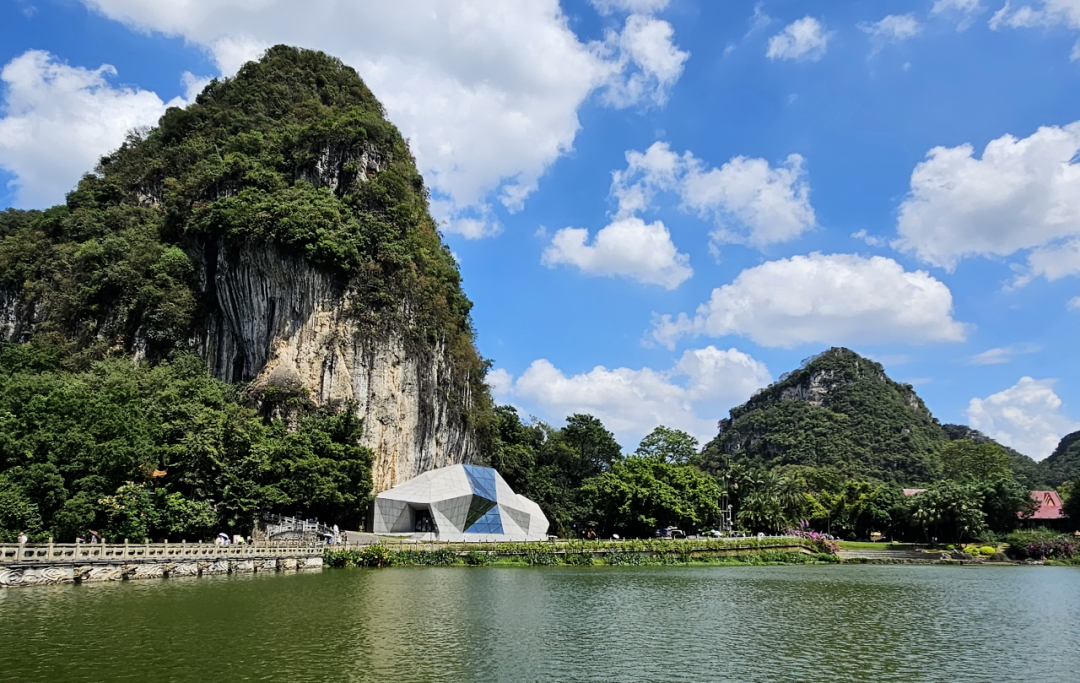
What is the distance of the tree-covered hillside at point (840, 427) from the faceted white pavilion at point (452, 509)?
1927 inches

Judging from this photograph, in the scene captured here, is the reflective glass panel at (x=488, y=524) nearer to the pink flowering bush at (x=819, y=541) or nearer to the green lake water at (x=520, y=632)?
the green lake water at (x=520, y=632)

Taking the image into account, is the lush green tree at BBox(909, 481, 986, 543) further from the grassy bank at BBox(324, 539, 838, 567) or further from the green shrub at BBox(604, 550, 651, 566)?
the green shrub at BBox(604, 550, 651, 566)

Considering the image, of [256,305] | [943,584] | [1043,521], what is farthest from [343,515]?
[1043,521]

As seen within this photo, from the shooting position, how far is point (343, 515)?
1882 inches

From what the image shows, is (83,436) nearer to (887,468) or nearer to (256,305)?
(256,305)

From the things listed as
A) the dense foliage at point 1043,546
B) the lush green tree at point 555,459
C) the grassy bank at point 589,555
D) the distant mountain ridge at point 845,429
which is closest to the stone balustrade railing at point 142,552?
the grassy bank at point 589,555

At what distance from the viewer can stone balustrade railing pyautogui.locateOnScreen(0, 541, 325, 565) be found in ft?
83.9

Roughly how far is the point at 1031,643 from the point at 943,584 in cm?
1837

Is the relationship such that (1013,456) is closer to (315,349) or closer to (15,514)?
(315,349)

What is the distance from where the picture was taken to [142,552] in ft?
100

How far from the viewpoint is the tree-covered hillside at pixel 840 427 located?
367 ft

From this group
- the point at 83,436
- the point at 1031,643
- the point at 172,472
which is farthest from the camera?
the point at 172,472

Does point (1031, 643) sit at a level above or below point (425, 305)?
below

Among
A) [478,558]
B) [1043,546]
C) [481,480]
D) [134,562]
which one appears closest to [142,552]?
[134,562]
